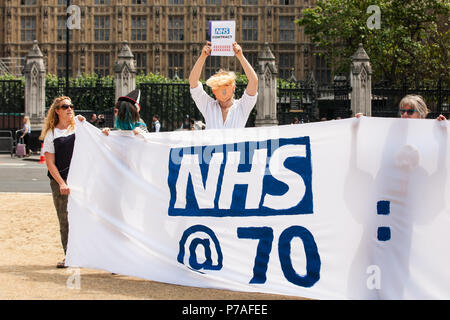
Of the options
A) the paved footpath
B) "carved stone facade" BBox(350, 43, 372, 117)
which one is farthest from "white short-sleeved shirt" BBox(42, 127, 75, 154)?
"carved stone facade" BBox(350, 43, 372, 117)

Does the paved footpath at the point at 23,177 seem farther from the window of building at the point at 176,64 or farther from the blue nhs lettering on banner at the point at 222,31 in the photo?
the window of building at the point at 176,64

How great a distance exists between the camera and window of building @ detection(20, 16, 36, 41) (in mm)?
63188

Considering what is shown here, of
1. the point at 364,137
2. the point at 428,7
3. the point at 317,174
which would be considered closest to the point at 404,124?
the point at 364,137

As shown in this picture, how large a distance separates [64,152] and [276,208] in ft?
8.32

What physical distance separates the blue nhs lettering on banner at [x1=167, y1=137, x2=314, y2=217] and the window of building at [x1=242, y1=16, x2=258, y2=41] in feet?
185

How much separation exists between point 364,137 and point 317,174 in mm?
471

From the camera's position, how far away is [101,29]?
62594 mm

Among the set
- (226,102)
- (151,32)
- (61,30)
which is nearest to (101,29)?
(61,30)

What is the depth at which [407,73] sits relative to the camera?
127 feet

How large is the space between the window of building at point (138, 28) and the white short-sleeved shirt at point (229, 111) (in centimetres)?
5691

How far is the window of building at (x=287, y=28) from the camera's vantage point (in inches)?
2447

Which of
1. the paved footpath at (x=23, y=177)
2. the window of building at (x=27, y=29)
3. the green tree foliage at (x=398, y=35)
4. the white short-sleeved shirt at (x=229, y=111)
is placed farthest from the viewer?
the window of building at (x=27, y=29)

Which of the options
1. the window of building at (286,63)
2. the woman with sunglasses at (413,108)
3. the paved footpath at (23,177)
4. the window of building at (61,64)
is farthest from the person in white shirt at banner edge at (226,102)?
the window of building at (61,64)
